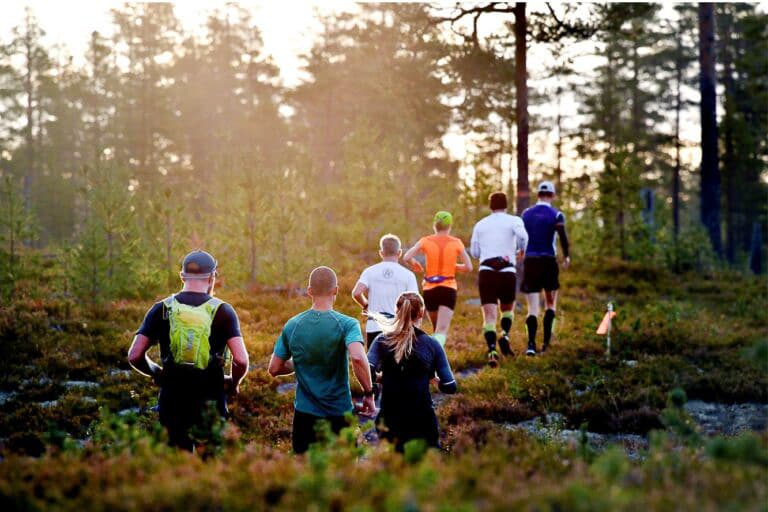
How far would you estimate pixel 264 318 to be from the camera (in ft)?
48.9

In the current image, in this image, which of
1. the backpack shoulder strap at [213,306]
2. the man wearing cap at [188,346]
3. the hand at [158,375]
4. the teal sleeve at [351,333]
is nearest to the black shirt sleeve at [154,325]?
the man wearing cap at [188,346]

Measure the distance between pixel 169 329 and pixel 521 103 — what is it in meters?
14.4

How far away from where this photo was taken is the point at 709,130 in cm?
2694

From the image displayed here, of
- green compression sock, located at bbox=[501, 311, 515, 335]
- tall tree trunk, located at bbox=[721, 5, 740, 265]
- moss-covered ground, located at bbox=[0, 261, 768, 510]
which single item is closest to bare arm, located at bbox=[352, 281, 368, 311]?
moss-covered ground, located at bbox=[0, 261, 768, 510]

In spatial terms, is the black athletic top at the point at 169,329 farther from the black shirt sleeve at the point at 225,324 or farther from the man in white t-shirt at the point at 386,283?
the man in white t-shirt at the point at 386,283

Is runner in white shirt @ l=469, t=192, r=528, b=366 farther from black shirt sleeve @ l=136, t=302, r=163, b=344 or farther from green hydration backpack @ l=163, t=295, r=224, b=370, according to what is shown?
black shirt sleeve @ l=136, t=302, r=163, b=344

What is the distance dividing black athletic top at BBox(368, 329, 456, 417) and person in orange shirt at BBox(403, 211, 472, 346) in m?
4.18

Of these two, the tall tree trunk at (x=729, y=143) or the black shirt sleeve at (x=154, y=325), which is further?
the tall tree trunk at (x=729, y=143)

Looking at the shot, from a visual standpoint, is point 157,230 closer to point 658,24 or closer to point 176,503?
point 176,503

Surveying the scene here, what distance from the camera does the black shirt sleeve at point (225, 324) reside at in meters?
6.03

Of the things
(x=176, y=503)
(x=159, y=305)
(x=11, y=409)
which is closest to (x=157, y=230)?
(x=11, y=409)

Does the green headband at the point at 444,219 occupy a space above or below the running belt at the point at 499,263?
above

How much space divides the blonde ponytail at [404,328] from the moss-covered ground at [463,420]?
0.93m

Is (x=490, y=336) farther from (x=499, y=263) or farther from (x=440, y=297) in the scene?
(x=440, y=297)
